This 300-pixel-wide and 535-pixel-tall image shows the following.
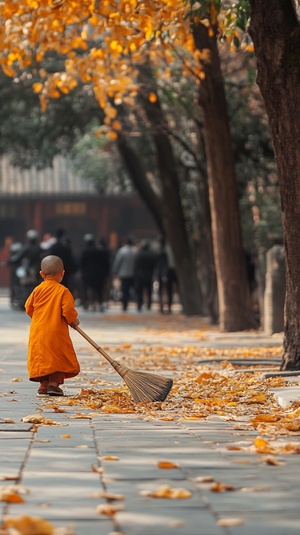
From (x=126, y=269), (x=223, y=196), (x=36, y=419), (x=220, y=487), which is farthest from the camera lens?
(x=126, y=269)

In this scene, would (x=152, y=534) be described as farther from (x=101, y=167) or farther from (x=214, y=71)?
(x=101, y=167)

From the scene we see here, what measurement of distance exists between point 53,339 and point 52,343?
34 millimetres

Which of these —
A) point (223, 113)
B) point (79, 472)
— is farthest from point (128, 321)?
point (79, 472)

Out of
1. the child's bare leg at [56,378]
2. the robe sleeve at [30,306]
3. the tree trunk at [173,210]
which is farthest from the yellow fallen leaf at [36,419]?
the tree trunk at [173,210]

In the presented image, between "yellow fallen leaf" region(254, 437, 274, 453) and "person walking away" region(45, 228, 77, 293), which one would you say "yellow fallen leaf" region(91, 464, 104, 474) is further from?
"person walking away" region(45, 228, 77, 293)

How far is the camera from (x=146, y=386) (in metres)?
10.7

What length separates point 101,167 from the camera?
50406 mm

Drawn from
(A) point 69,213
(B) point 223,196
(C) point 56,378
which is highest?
(A) point 69,213

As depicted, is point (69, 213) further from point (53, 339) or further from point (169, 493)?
point (169, 493)

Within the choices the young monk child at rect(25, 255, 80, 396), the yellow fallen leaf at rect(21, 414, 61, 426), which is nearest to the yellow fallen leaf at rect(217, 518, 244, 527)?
the yellow fallen leaf at rect(21, 414, 61, 426)

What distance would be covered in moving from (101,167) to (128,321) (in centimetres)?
2235

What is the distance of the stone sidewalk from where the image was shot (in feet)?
18.8

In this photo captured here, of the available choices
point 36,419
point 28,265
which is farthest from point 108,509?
point 28,265

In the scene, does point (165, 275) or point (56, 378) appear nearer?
point (56, 378)
